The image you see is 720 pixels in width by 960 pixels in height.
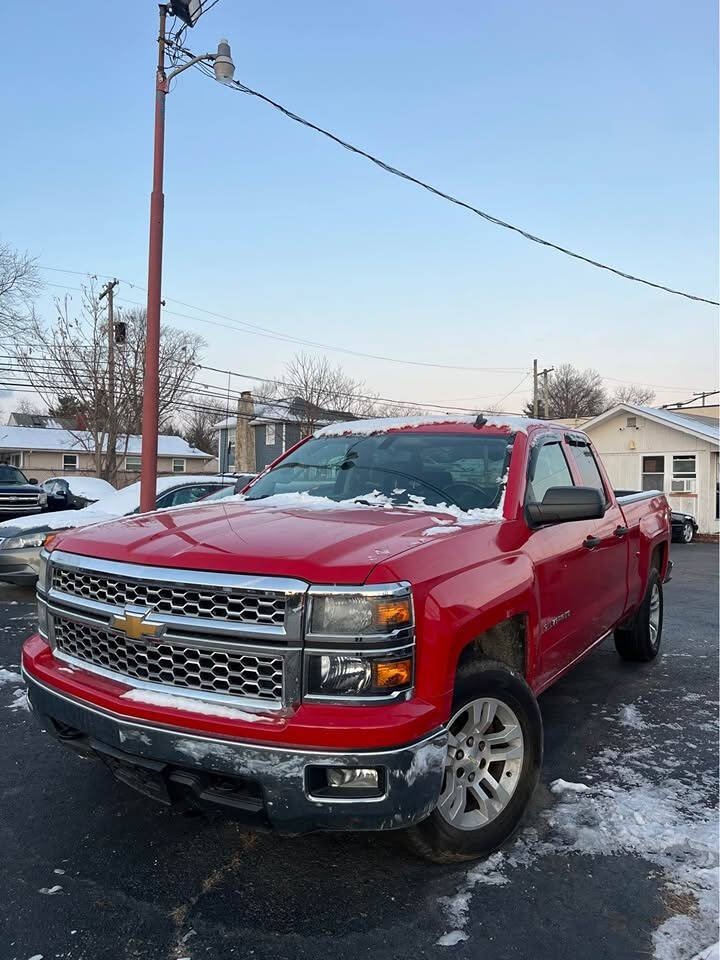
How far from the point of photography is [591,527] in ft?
13.9

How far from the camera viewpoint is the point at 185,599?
8.27 feet

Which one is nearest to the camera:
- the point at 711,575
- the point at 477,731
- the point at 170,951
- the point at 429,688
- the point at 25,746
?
the point at 170,951

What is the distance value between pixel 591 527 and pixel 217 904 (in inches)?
113

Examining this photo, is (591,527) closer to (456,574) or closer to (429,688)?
(456,574)

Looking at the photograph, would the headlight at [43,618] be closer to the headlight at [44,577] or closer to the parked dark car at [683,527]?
the headlight at [44,577]

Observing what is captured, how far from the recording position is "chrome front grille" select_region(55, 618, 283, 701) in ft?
7.86

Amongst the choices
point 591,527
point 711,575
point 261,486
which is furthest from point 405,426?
point 711,575

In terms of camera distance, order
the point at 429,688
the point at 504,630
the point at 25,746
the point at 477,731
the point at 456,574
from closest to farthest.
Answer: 1. the point at 429,688
2. the point at 456,574
3. the point at 477,731
4. the point at 504,630
5. the point at 25,746

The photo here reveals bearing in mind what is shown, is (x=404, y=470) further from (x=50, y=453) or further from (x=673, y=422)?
(x=50, y=453)

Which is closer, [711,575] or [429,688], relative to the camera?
[429,688]

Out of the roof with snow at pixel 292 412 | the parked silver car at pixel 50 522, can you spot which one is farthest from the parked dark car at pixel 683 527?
the roof with snow at pixel 292 412

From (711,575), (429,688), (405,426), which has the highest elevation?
(405,426)

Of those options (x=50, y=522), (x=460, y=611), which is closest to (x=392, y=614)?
(x=460, y=611)

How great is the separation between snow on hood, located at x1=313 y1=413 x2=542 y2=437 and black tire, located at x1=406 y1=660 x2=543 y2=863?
5.30 ft
